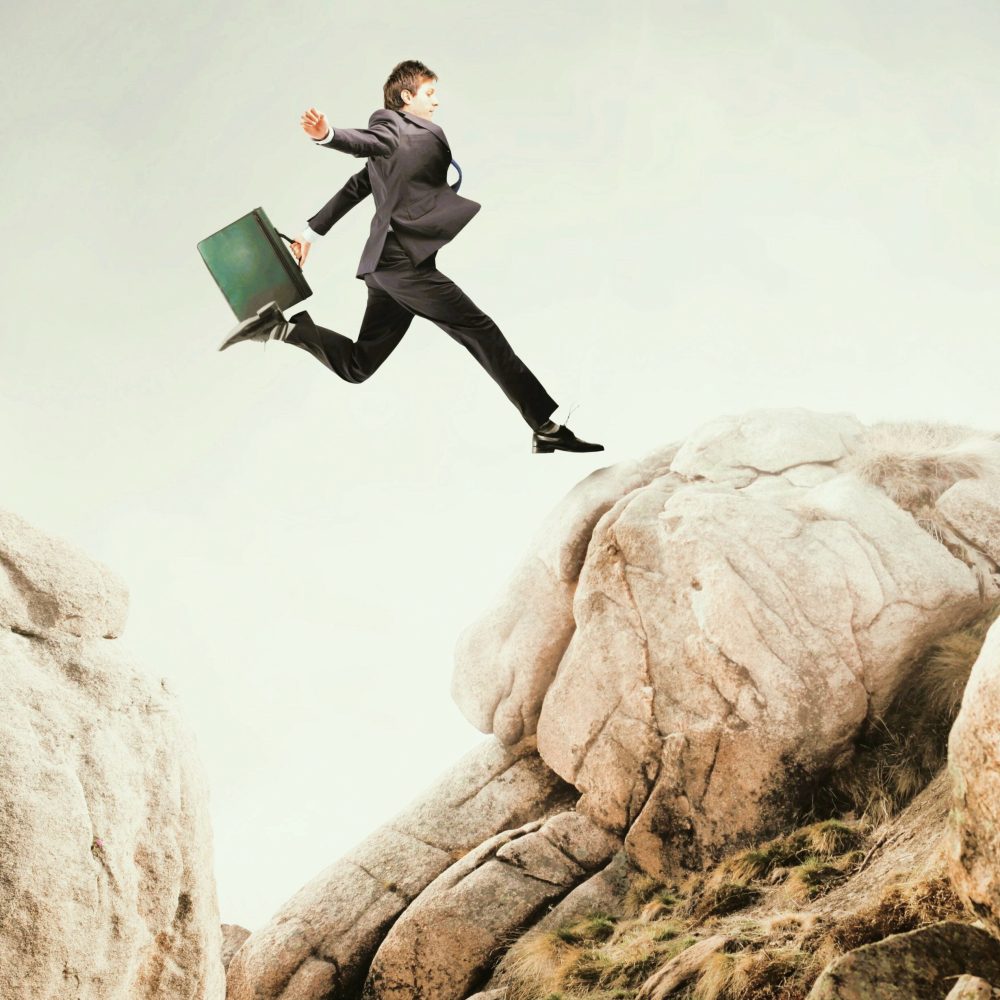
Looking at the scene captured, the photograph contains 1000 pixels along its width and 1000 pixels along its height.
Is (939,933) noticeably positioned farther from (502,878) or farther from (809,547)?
(502,878)

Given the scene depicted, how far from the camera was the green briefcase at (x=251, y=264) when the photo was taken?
7.27m

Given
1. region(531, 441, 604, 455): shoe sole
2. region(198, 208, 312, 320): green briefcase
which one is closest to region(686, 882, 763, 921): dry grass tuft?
region(531, 441, 604, 455): shoe sole

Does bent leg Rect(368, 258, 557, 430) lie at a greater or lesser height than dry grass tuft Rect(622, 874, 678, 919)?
greater

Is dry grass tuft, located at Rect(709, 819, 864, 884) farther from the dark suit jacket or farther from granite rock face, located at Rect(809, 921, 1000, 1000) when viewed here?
the dark suit jacket

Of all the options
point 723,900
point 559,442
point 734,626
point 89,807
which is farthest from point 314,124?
point 723,900

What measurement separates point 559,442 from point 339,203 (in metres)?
3.03

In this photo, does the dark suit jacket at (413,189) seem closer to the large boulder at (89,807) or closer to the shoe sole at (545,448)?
the shoe sole at (545,448)

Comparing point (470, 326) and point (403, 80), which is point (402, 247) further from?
point (403, 80)

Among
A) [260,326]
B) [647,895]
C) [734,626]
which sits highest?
[260,326]

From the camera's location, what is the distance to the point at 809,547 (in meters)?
9.34

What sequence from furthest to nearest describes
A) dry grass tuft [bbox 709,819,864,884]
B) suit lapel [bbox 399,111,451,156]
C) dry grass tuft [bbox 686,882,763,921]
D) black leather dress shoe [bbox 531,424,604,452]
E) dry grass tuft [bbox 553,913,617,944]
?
black leather dress shoe [bbox 531,424,604,452], dry grass tuft [bbox 553,913,617,944], dry grass tuft [bbox 709,819,864,884], dry grass tuft [bbox 686,882,763,921], suit lapel [bbox 399,111,451,156]

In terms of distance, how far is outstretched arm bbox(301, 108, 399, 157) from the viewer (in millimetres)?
6852

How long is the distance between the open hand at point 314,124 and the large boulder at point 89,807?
359cm

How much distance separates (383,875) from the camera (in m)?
10.7
